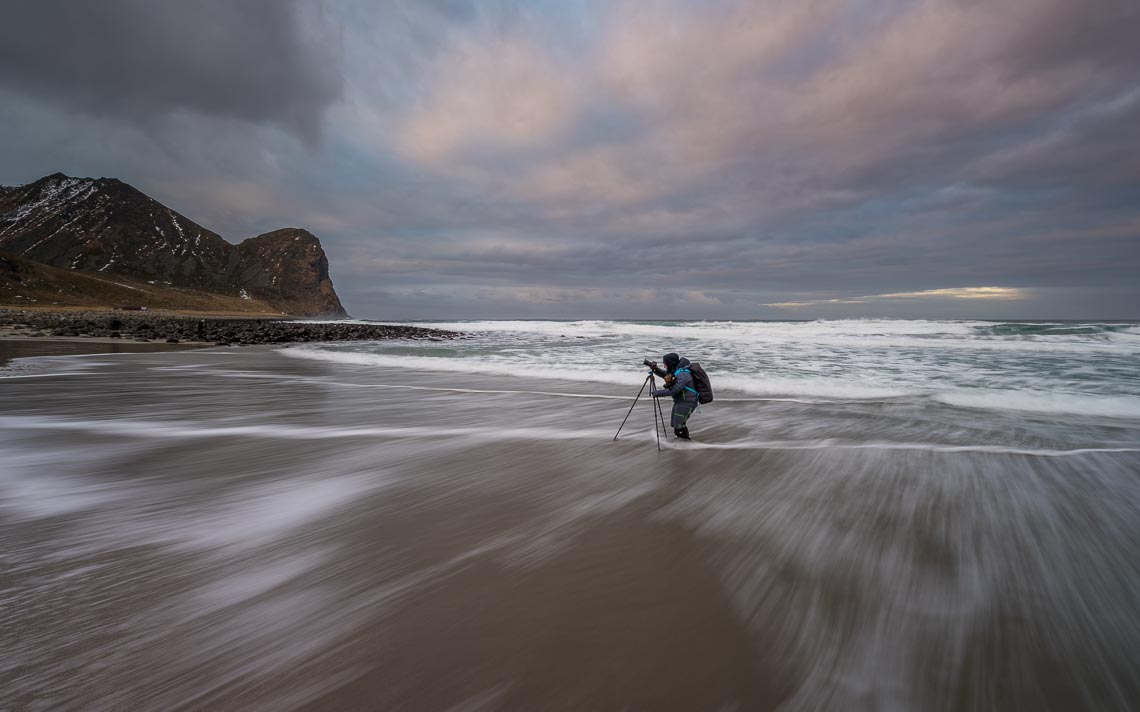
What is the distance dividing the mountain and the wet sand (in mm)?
156467

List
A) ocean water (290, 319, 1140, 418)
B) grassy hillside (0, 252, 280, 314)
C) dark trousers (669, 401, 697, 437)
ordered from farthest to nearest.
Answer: grassy hillside (0, 252, 280, 314) < ocean water (290, 319, 1140, 418) < dark trousers (669, 401, 697, 437)

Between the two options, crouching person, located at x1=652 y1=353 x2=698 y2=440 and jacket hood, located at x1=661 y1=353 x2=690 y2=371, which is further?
jacket hood, located at x1=661 y1=353 x2=690 y2=371

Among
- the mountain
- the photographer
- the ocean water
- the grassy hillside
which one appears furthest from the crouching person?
the mountain

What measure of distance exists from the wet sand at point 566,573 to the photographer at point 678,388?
44cm

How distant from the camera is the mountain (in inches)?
5512

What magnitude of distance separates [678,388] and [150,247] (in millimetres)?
210696

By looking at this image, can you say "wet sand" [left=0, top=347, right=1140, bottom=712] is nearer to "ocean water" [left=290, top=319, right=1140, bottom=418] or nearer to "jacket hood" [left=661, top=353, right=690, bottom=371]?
"jacket hood" [left=661, top=353, right=690, bottom=371]

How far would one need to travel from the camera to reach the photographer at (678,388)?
613 centimetres

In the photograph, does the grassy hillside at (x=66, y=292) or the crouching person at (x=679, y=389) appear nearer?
the crouching person at (x=679, y=389)

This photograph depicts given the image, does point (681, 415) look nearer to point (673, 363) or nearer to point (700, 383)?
point (700, 383)

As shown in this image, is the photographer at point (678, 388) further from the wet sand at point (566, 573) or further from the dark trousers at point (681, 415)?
the wet sand at point (566, 573)

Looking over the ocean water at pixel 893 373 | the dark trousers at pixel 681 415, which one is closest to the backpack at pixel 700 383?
the dark trousers at pixel 681 415

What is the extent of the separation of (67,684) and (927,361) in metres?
22.5

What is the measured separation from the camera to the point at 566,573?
3004 millimetres
